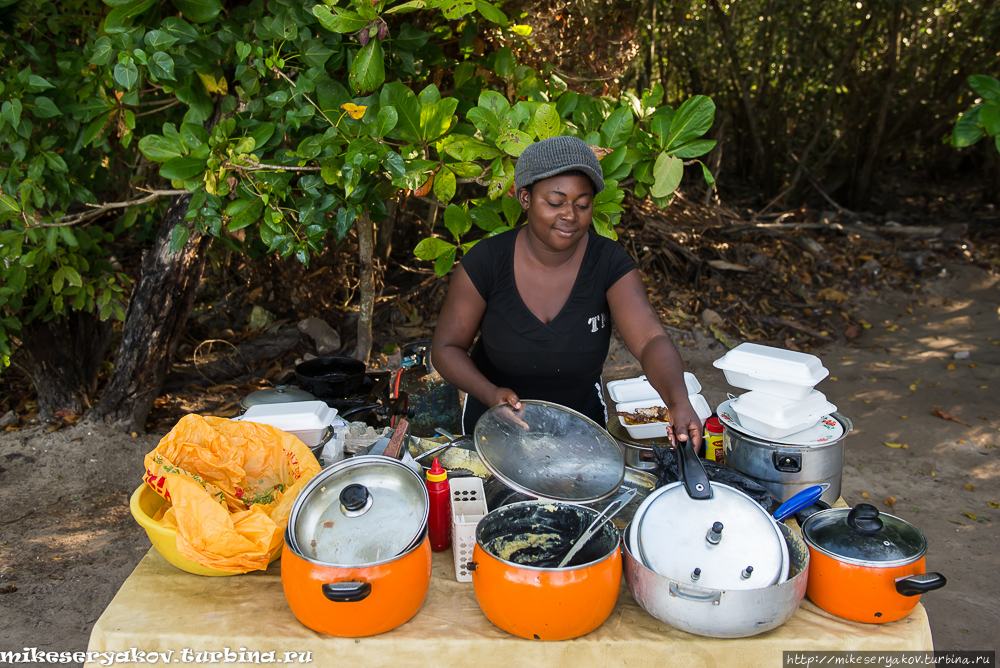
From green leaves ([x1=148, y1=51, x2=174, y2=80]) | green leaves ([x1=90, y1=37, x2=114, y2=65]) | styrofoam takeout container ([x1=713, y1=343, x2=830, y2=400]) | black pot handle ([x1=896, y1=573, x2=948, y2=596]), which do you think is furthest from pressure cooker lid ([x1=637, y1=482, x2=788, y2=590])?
green leaves ([x1=90, y1=37, x2=114, y2=65])

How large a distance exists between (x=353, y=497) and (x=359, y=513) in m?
0.06

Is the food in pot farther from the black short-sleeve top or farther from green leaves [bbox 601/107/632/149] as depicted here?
green leaves [bbox 601/107/632/149]

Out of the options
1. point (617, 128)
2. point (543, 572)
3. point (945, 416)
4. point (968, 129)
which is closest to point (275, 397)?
point (617, 128)

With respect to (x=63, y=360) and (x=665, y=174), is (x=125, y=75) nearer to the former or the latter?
(x=665, y=174)

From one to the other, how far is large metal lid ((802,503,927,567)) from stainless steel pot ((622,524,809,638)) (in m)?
0.10

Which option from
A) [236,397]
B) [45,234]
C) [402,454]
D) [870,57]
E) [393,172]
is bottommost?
[236,397]

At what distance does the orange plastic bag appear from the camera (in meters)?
1.57

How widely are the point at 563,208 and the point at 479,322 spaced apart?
528mm

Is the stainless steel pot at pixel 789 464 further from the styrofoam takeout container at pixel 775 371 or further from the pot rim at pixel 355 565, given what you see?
the pot rim at pixel 355 565

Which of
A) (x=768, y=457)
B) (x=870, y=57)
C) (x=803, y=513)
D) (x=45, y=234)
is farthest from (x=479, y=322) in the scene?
(x=870, y=57)

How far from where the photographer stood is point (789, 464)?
6.19 feet

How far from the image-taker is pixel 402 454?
1.93m

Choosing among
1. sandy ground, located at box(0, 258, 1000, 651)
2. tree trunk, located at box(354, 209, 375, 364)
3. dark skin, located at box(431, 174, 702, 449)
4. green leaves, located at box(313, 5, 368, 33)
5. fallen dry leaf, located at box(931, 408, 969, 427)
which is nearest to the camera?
dark skin, located at box(431, 174, 702, 449)

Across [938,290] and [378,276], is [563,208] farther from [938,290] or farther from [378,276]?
[938,290]
